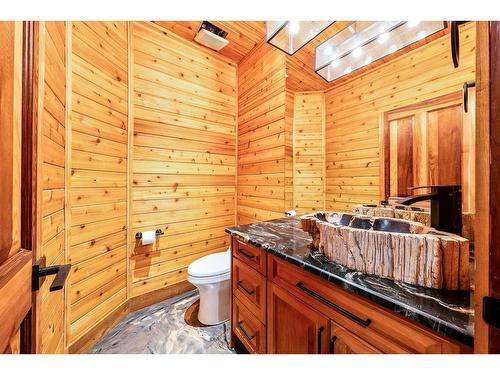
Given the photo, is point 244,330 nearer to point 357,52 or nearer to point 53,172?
point 53,172

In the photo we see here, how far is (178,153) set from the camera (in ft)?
7.25

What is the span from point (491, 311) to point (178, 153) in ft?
7.54

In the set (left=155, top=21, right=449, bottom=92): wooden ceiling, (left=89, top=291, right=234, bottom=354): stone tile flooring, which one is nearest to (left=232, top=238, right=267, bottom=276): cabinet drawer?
(left=89, top=291, right=234, bottom=354): stone tile flooring

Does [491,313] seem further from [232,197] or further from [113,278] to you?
[232,197]

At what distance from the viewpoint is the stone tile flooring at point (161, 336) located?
1.46 meters

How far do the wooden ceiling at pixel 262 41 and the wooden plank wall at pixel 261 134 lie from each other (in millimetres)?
122

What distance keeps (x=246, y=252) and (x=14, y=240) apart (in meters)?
0.96

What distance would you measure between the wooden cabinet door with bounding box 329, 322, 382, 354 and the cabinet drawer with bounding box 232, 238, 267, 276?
1.37ft

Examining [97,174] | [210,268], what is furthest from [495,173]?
[97,174]

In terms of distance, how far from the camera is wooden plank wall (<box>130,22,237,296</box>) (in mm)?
1979

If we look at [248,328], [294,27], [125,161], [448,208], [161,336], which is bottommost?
[161,336]

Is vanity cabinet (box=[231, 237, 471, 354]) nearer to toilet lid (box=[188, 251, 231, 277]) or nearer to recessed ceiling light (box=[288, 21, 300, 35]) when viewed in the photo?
toilet lid (box=[188, 251, 231, 277])

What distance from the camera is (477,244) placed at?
412 mm
